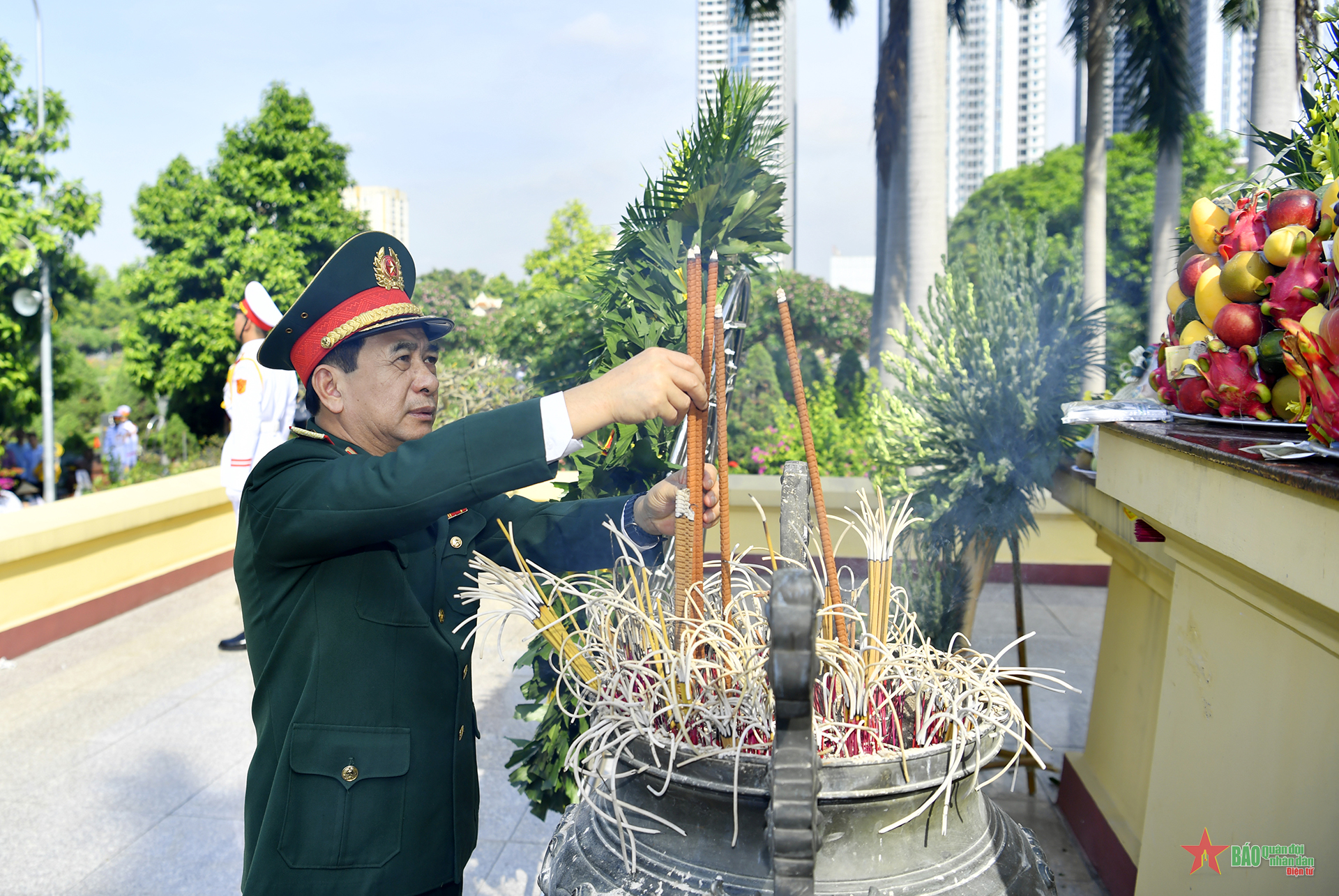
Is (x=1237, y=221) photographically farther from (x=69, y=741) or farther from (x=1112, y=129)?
(x=1112, y=129)

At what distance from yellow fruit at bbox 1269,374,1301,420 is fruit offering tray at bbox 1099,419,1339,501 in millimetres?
55

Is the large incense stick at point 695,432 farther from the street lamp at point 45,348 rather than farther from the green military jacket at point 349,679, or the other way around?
the street lamp at point 45,348

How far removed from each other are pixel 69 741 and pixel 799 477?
181 inches

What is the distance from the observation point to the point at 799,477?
1.72 metres

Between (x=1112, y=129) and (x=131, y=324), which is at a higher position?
(x=1112, y=129)

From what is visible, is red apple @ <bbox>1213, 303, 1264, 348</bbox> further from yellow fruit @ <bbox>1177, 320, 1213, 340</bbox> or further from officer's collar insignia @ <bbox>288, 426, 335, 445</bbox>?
officer's collar insignia @ <bbox>288, 426, 335, 445</bbox>

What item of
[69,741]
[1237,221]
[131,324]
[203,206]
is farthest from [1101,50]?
[131,324]

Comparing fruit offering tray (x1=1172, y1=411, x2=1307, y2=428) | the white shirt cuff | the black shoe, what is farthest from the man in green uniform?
the black shoe

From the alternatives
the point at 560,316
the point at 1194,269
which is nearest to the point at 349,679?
the point at 1194,269

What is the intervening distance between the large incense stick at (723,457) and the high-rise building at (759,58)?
807 mm

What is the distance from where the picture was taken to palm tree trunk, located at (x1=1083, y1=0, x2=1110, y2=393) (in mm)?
12641

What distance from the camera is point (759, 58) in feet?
12.9

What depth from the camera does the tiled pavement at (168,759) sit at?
338 centimetres

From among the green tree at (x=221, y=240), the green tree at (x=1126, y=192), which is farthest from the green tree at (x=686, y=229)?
the green tree at (x=1126, y=192)
